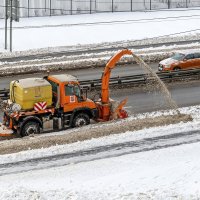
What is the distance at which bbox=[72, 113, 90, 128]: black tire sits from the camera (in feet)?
80.0

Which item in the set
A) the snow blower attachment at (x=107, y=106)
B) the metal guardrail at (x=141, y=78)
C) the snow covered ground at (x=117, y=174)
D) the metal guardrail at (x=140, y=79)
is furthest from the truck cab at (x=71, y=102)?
the metal guardrail at (x=141, y=78)

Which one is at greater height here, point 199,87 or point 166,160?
point 199,87

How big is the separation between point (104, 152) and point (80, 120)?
3.12 meters

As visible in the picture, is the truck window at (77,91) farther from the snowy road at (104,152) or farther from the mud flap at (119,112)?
the snowy road at (104,152)

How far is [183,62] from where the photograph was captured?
118 ft

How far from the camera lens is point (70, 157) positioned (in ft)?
69.9

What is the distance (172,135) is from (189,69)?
11864 mm

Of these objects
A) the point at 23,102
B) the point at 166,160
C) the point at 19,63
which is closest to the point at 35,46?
the point at 19,63

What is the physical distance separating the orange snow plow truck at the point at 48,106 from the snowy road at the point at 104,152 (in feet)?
8.19

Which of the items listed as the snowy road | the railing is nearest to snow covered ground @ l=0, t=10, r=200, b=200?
the snowy road

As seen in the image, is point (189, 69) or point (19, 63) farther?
point (19, 63)

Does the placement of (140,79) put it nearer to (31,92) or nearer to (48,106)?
(48,106)

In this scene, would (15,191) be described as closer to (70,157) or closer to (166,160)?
(70,157)

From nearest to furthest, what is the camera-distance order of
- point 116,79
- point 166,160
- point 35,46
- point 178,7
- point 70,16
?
point 166,160 → point 116,79 → point 35,46 → point 70,16 → point 178,7
